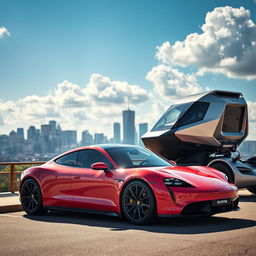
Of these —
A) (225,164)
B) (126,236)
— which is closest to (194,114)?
(225,164)

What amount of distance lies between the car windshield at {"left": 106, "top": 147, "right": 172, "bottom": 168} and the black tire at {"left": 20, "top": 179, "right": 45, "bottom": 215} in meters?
1.95

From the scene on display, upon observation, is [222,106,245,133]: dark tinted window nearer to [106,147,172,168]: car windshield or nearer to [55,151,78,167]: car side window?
[106,147,172,168]: car windshield

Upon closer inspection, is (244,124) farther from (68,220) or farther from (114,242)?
(114,242)

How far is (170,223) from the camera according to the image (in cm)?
874

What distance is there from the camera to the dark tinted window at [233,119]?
1539 centimetres

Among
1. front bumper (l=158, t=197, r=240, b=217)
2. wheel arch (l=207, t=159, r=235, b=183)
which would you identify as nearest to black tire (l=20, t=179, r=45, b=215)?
front bumper (l=158, t=197, r=240, b=217)

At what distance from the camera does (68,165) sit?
10.4 meters

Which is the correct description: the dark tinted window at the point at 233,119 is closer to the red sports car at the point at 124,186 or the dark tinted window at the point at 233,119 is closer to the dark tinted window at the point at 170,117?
the dark tinted window at the point at 170,117

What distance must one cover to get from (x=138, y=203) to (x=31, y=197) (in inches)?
125

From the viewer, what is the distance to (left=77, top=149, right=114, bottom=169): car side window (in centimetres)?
989

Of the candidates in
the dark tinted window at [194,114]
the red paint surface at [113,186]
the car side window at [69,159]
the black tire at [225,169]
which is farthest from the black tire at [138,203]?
the dark tinted window at [194,114]

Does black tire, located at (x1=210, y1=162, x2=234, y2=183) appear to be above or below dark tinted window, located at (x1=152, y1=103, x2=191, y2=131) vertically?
below

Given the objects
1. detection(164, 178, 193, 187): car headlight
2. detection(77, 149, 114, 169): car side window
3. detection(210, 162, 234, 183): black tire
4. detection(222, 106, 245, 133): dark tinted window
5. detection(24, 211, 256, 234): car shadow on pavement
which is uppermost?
detection(222, 106, 245, 133): dark tinted window

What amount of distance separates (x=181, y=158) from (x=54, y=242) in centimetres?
949
